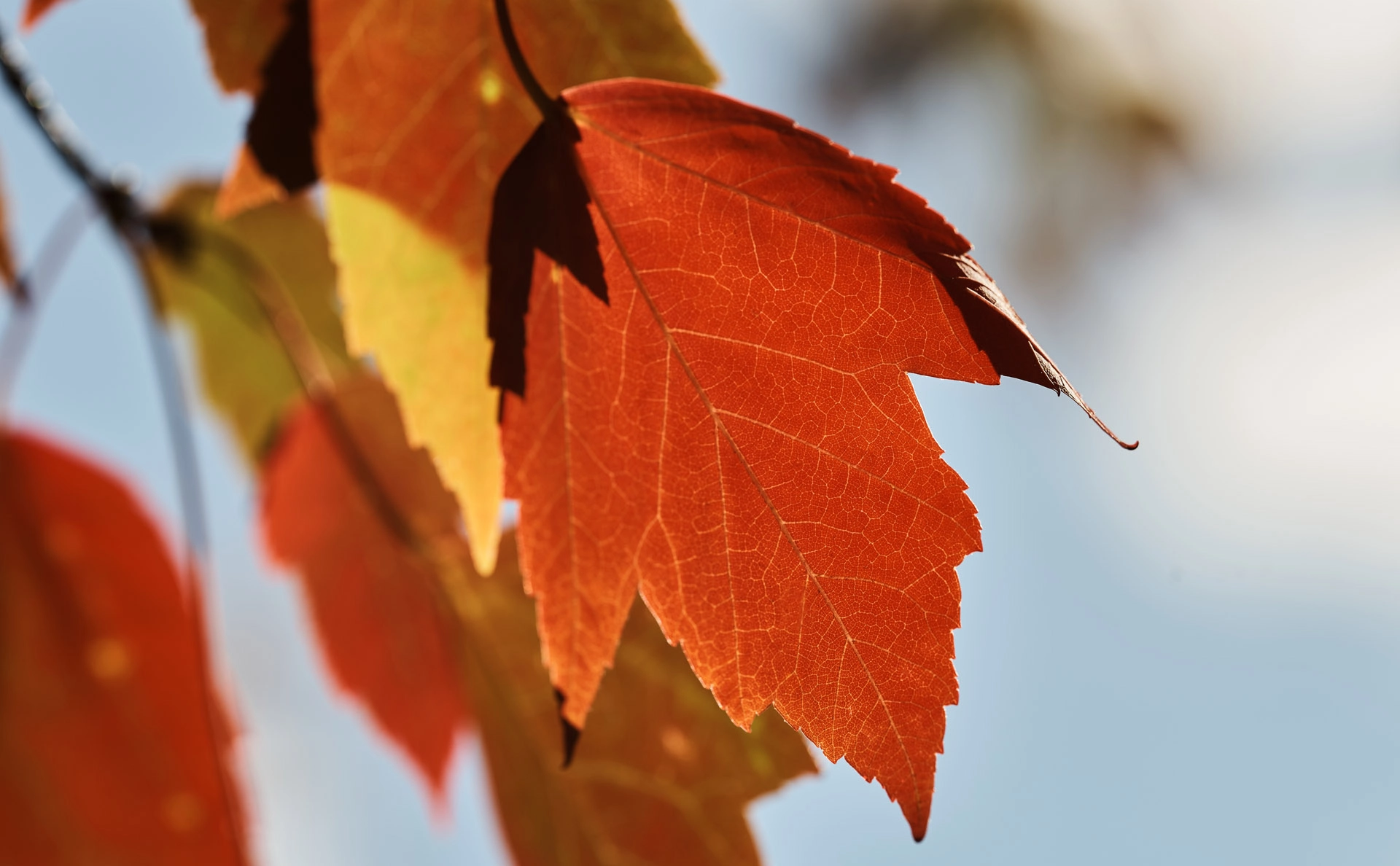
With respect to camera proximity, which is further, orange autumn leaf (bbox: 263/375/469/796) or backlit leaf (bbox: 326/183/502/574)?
orange autumn leaf (bbox: 263/375/469/796)

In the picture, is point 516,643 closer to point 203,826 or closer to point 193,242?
point 203,826

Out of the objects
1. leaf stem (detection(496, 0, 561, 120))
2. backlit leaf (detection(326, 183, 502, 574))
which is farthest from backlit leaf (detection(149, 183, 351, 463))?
leaf stem (detection(496, 0, 561, 120))

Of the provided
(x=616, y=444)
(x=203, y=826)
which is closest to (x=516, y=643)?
(x=203, y=826)

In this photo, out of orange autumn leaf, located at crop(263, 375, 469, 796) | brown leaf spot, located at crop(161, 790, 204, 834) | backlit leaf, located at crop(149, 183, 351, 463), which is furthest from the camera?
backlit leaf, located at crop(149, 183, 351, 463)

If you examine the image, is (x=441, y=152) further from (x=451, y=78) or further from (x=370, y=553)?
(x=370, y=553)

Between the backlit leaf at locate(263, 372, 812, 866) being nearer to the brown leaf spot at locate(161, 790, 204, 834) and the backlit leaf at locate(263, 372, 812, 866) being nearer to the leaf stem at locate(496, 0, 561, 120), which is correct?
the brown leaf spot at locate(161, 790, 204, 834)

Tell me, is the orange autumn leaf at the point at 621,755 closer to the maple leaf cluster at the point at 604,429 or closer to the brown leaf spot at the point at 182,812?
the maple leaf cluster at the point at 604,429
